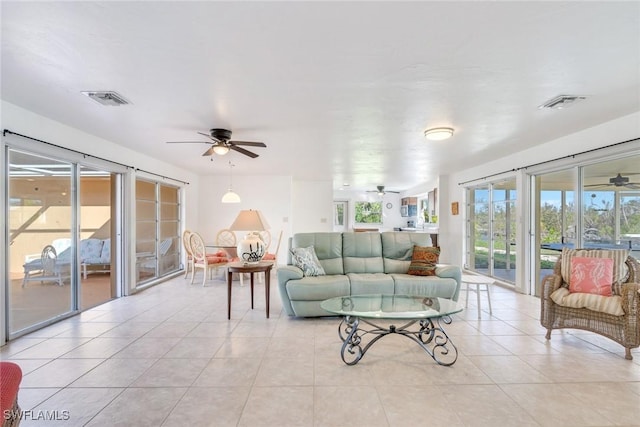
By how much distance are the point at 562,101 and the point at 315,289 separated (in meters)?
3.13

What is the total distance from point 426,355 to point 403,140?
288 cm

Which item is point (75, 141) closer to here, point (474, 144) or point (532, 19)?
point (532, 19)

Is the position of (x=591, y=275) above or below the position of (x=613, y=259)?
below

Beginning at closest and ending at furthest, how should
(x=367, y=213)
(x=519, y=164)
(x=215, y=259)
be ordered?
1. (x=519, y=164)
2. (x=215, y=259)
3. (x=367, y=213)

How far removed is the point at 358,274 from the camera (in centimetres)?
423

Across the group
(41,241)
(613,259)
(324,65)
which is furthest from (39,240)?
(613,259)

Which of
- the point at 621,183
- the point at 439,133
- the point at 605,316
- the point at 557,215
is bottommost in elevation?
the point at 605,316

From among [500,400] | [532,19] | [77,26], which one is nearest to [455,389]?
[500,400]

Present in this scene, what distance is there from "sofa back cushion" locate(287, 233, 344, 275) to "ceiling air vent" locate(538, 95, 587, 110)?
286 cm

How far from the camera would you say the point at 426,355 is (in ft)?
9.16

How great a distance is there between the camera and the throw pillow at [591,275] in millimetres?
3016

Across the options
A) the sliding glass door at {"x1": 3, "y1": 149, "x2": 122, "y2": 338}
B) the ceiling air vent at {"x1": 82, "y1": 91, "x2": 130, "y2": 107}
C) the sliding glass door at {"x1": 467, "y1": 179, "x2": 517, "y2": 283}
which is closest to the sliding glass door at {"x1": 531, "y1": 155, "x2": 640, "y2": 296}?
the sliding glass door at {"x1": 467, "y1": 179, "x2": 517, "y2": 283}

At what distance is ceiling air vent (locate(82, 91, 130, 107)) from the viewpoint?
2.77 meters

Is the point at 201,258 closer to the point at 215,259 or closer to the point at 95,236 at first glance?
the point at 215,259
